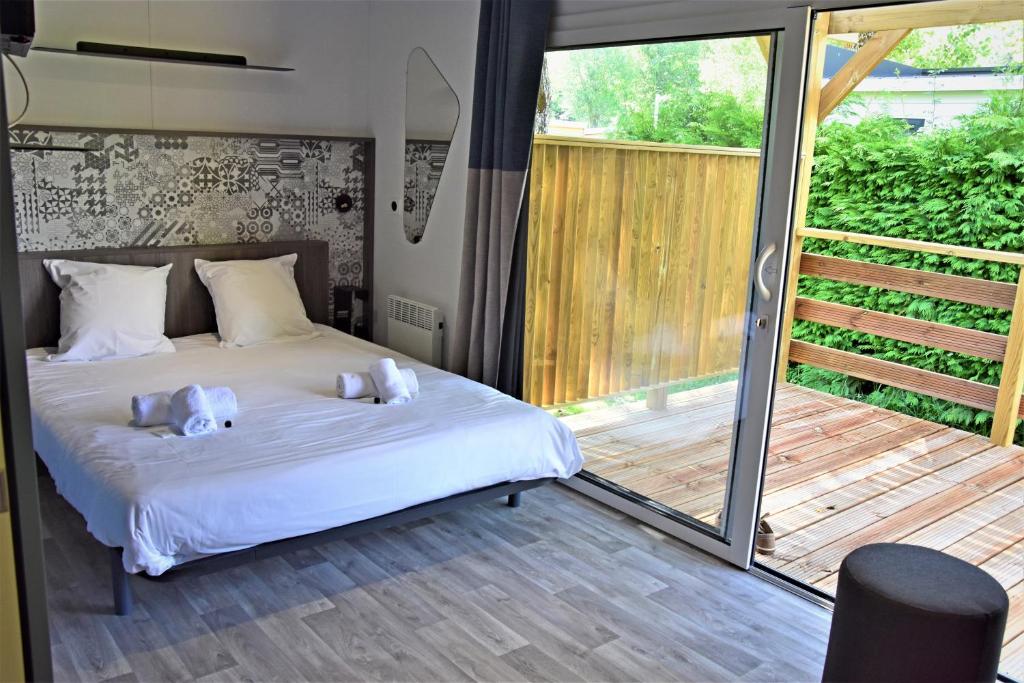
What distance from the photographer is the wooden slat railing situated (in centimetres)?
412

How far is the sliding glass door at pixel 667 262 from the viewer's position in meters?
3.06

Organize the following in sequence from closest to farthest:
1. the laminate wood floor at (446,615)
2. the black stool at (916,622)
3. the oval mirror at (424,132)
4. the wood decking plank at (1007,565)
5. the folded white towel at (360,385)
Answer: the black stool at (916,622) < the laminate wood floor at (446,615) < the wood decking plank at (1007,565) < the folded white towel at (360,385) < the oval mirror at (424,132)

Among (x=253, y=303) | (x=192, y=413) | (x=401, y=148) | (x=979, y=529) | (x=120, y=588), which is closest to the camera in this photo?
(x=120, y=588)

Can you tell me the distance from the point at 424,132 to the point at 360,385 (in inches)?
63.8

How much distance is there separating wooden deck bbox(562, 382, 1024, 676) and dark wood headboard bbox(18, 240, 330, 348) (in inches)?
66.7

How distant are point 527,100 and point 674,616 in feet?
7.00

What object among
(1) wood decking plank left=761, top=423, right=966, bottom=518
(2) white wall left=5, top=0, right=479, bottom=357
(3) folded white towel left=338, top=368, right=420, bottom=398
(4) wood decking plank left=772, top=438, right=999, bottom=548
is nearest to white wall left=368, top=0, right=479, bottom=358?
(2) white wall left=5, top=0, right=479, bottom=357

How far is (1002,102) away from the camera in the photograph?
3365 mm

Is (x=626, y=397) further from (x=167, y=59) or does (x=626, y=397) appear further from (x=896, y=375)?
(x=167, y=59)

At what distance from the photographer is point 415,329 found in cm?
462

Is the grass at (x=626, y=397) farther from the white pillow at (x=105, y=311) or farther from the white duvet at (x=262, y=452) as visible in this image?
the white pillow at (x=105, y=311)

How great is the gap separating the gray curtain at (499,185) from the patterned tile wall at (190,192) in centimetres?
117

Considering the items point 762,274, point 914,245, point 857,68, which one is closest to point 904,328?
point 914,245

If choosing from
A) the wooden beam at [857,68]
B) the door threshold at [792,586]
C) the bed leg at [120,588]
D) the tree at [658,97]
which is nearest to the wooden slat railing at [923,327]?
the wooden beam at [857,68]
